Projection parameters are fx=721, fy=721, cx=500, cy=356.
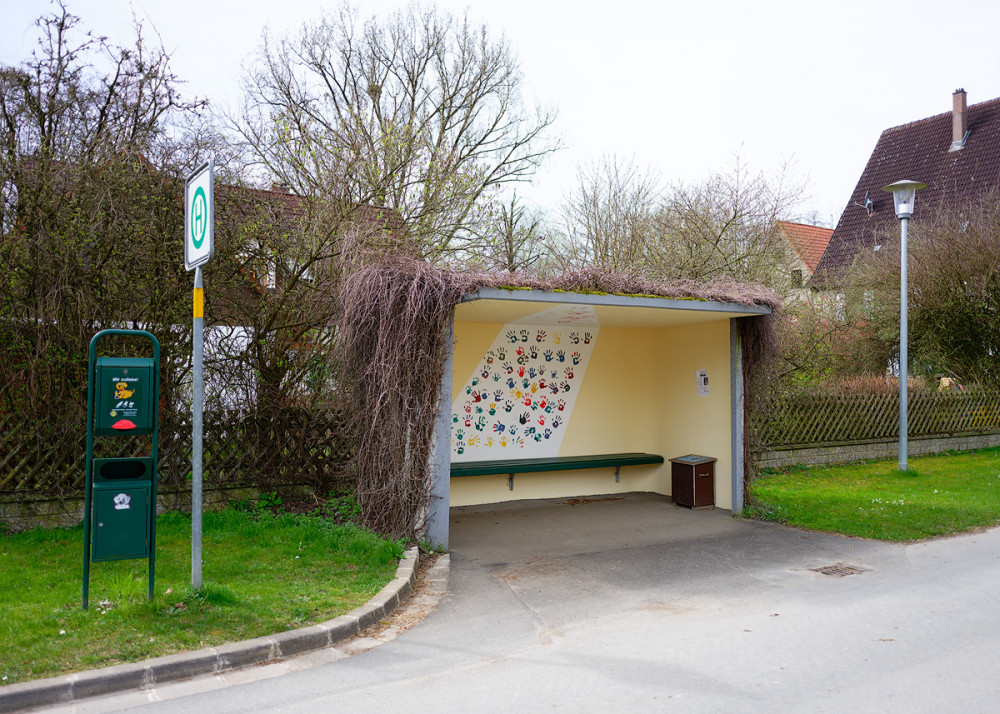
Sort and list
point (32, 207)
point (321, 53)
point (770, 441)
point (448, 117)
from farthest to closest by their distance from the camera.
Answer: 1. point (448, 117)
2. point (321, 53)
3. point (770, 441)
4. point (32, 207)

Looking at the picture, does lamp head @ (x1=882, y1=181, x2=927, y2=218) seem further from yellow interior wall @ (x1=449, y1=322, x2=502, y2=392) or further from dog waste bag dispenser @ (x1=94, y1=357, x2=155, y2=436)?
dog waste bag dispenser @ (x1=94, y1=357, x2=155, y2=436)

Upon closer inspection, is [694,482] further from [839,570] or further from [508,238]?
[508,238]

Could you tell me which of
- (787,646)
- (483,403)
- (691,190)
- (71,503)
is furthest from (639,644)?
(691,190)

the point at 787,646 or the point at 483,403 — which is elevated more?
the point at 483,403

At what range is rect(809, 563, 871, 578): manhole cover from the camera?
21.1 feet

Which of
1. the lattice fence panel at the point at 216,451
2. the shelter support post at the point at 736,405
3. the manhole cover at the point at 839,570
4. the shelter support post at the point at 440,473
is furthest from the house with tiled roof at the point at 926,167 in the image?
the shelter support post at the point at 440,473

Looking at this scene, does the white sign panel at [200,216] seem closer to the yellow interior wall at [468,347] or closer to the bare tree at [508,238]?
the yellow interior wall at [468,347]

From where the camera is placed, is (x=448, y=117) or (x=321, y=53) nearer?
(x=321, y=53)

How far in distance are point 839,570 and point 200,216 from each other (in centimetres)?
607

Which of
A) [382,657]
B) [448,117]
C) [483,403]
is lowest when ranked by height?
[382,657]

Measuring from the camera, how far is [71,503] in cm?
719

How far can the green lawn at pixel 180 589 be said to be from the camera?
4.18m

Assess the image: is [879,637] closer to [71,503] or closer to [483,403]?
[483,403]

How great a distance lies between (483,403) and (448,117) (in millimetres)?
10993
